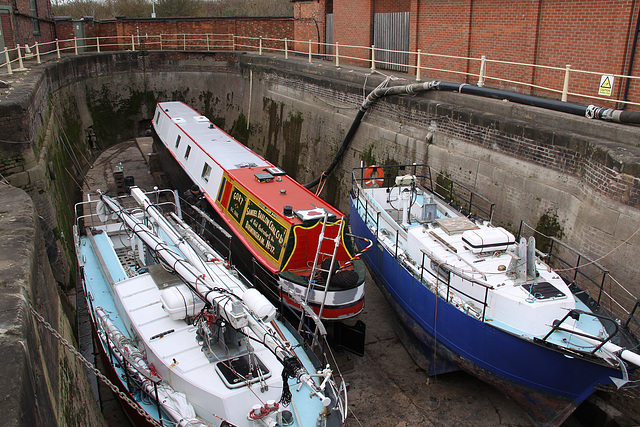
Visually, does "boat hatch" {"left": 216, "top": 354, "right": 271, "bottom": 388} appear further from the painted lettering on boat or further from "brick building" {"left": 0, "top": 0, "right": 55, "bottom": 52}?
"brick building" {"left": 0, "top": 0, "right": 55, "bottom": 52}

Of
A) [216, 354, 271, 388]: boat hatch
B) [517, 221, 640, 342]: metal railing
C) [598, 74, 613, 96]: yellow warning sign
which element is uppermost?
[598, 74, 613, 96]: yellow warning sign

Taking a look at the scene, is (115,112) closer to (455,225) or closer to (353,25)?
(353,25)

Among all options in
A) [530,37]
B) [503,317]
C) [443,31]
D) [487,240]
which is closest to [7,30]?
[443,31]

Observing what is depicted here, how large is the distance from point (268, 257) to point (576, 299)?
5.56 meters

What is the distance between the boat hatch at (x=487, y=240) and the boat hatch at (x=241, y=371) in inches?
163

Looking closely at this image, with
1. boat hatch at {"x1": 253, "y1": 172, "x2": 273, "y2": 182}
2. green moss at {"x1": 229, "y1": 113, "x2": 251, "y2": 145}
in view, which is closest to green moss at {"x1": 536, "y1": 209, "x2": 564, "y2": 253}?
boat hatch at {"x1": 253, "y1": 172, "x2": 273, "y2": 182}

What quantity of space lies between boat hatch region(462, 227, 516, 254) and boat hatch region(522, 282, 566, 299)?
1026 mm

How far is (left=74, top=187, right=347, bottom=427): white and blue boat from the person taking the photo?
6219 mm

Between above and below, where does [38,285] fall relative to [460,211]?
above

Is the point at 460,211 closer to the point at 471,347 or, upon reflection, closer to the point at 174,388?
the point at 471,347

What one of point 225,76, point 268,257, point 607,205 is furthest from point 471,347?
point 225,76

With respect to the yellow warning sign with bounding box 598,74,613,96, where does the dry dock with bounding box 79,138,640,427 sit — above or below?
below

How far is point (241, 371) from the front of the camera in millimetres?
6734

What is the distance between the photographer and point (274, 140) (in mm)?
20562
